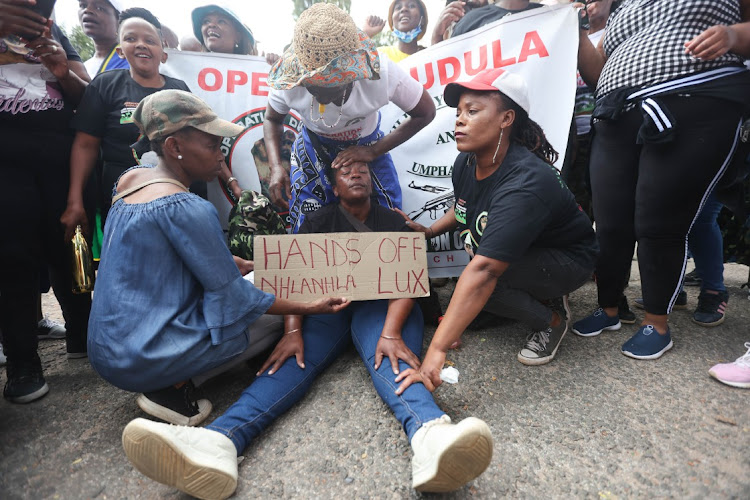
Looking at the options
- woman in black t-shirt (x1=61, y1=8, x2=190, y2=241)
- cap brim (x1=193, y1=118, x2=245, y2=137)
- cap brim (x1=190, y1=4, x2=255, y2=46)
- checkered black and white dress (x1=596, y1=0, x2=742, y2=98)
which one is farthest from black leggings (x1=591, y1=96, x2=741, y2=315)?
cap brim (x1=190, y1=4, x2=255, y2=46)

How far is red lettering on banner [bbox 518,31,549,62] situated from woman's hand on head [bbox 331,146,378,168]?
1296mm

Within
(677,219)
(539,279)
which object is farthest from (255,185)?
(677,219)

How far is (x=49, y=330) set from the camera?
292 centimetres

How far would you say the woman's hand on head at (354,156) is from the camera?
2.46 meters

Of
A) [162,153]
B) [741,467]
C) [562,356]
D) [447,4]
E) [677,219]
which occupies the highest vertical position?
[447,4]

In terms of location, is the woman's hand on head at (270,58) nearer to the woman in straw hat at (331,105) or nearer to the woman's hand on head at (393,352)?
the woman in straw hat at (331,105)

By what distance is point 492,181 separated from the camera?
204 centimetres

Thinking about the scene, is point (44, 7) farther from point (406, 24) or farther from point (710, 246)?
point (710, 246)

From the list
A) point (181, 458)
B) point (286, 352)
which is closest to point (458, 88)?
point (286, 352)

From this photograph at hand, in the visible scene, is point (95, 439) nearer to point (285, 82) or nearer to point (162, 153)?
point (162, 153)

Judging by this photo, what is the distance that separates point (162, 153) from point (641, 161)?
2.25 metres

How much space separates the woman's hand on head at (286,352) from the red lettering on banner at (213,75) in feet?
7.63

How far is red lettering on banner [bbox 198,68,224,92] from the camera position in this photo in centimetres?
326

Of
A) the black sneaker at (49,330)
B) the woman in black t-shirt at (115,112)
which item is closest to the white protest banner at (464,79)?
the woman in black t-shirt at (115,112)
